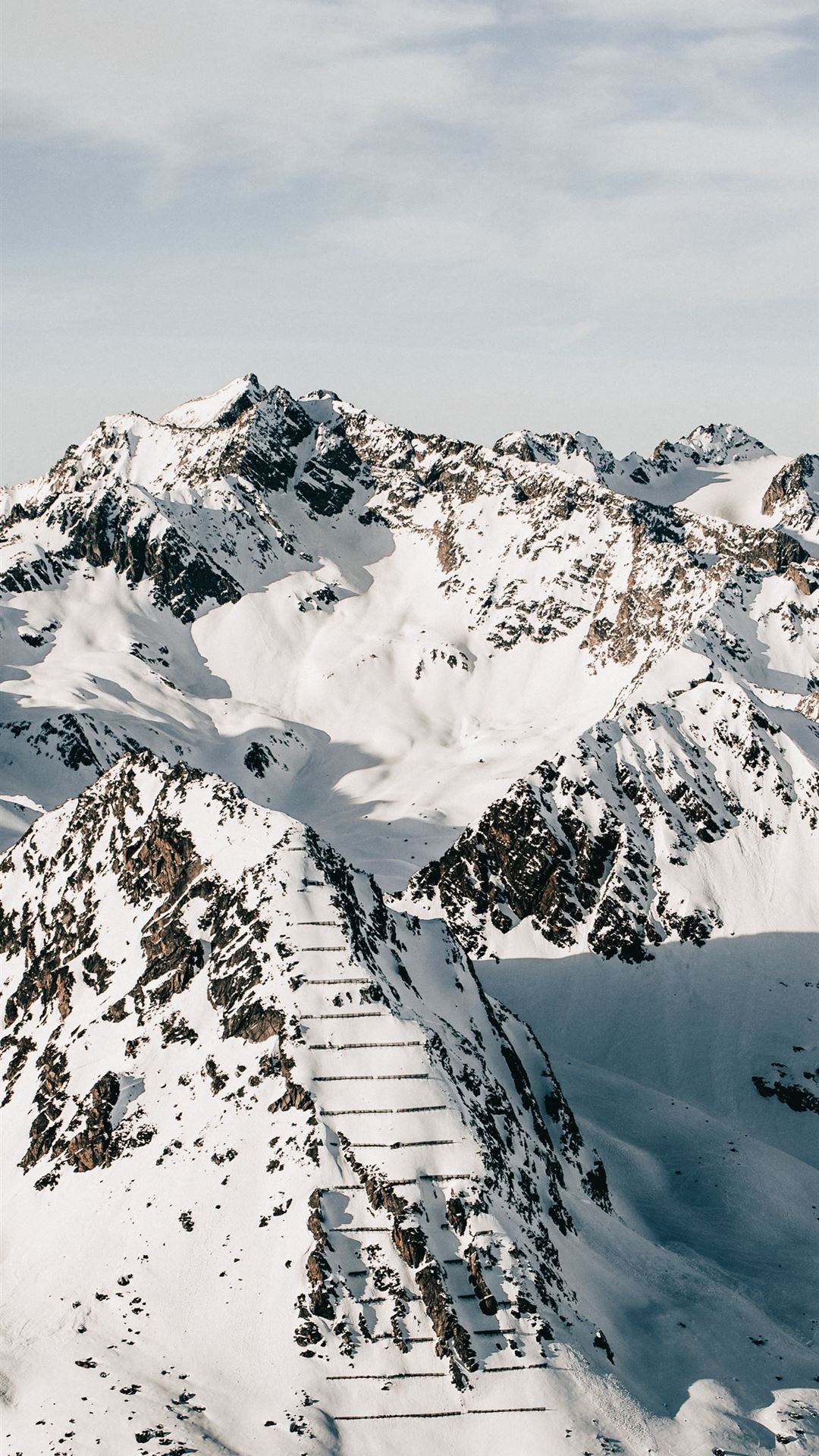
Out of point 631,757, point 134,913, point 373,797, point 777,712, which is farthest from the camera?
point 373,797

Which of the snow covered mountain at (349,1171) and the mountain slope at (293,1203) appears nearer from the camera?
the mountain slope at (293,1203)

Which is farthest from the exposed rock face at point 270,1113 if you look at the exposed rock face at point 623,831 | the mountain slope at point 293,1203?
the exposed rock face at point 623,831

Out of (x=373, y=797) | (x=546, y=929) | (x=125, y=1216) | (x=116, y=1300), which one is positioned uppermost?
(x=373, y=797)

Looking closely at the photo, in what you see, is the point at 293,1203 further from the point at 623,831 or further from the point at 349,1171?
the point at 623,831

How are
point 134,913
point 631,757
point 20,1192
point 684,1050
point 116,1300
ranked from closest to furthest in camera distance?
point 116,1300 < point 20,1192 < point 134,913 < point 684,1050 < point 631,757

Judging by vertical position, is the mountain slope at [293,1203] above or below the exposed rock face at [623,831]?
below

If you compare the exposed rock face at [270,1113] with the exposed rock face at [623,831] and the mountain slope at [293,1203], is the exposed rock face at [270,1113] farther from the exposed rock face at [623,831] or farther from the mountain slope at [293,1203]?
the exposed rock face at [623,831]

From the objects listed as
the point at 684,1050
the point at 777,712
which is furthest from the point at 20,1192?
the point at 777,712

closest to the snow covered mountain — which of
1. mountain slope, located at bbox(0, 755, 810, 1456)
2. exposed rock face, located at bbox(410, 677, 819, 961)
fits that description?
mountain slope, located at bbox(0, 755, 810, 1456)

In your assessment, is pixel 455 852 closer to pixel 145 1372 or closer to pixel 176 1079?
pixel 176 1079
